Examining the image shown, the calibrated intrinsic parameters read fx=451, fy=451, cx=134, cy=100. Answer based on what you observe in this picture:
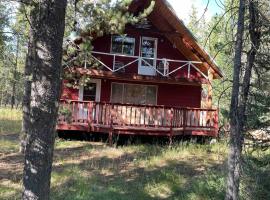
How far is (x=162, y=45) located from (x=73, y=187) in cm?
1251

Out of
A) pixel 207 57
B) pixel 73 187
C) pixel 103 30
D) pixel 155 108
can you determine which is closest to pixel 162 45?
pixel 207 57

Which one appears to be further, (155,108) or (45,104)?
(155,108)

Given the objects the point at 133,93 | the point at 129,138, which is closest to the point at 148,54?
the point at 133,93

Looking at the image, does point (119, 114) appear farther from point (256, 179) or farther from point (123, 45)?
point (256, 179)

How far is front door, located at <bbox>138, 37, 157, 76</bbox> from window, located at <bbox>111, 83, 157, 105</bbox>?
0.88m

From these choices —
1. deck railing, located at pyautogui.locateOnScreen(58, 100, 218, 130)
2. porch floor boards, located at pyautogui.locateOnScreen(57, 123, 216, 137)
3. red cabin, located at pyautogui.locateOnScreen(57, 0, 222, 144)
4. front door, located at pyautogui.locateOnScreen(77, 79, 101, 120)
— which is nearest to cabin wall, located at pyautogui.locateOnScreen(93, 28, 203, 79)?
red cabin, located at pyautogui.locateOnScreen(57, 0, 222, 144)

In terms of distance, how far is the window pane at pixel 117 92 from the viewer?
22.5 meters

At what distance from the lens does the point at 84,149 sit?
17.0m

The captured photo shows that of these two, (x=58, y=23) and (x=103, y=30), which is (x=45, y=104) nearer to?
(x=58, y=23)

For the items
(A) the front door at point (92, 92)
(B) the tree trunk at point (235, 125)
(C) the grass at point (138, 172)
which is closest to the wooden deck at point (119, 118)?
(C) the grass at point (138, 172)

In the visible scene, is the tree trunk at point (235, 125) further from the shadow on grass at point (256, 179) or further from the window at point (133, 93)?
the window at point (133, 93)

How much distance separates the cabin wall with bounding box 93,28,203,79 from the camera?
72.5 ft

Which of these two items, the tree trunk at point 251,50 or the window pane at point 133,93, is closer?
the tree trunk at point 251,50

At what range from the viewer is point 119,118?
1833cm
